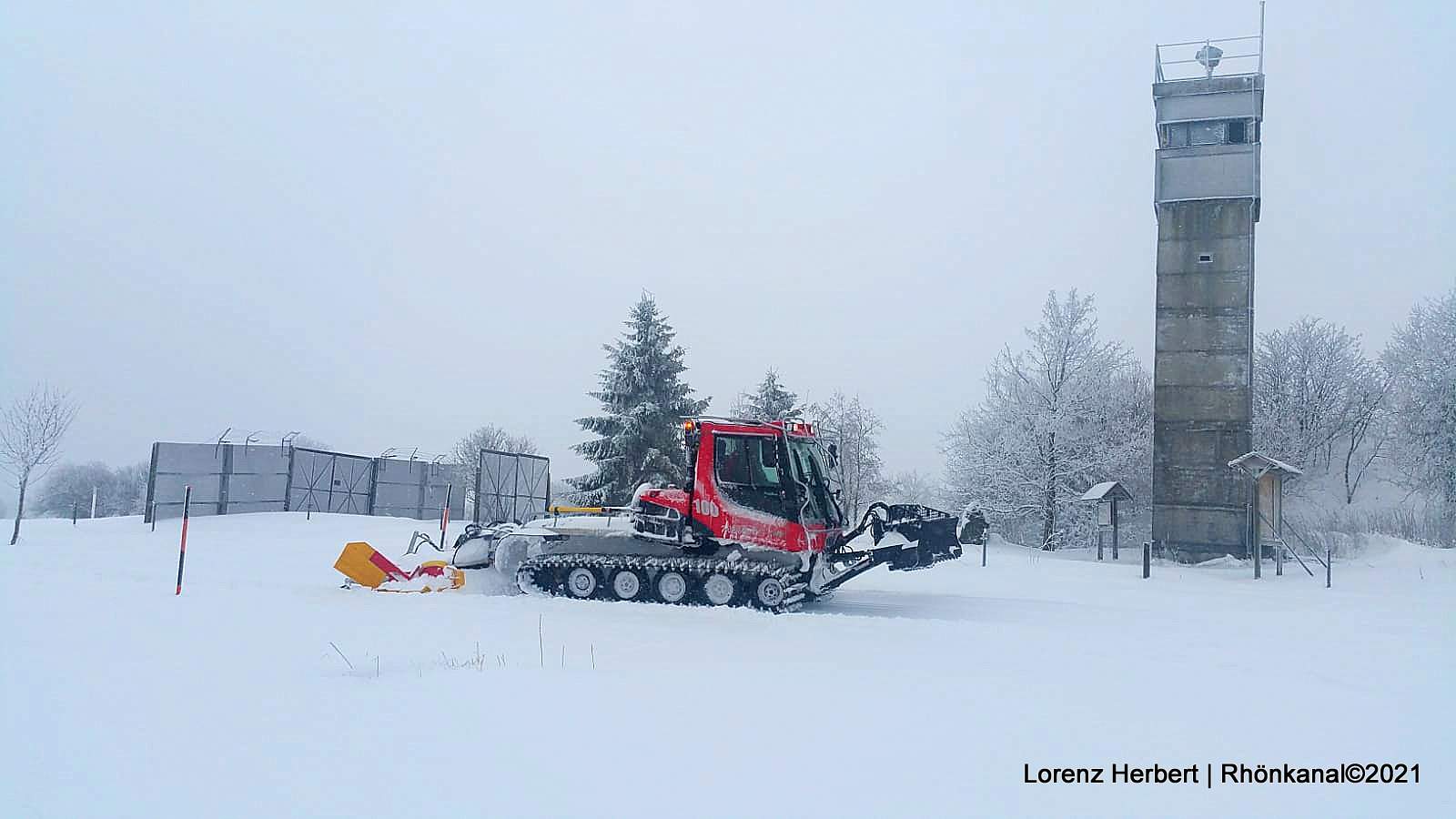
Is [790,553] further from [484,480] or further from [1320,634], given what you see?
[484,480]

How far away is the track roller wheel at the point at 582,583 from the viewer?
1320 centimetres

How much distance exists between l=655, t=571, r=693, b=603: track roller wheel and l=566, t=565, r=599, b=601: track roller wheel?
3.23ft

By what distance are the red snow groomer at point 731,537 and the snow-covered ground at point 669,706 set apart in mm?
797

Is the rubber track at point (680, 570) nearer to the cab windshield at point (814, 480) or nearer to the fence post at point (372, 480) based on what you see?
the cab windshield at point (814, 480)

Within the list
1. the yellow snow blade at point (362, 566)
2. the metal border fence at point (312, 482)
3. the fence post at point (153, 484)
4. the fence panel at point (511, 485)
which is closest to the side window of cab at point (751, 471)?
the yellow snow blade at point (362, 566)

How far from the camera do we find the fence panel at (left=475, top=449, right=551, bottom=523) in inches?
1127

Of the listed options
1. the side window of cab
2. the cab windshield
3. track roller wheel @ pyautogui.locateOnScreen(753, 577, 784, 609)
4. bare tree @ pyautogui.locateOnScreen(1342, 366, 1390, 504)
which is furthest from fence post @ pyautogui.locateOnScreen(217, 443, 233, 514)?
bare tree @ pyautogui.locateOnScreen(1342, 366, 1390, 504)

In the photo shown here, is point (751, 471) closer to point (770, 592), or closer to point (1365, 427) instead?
point (770, 592)

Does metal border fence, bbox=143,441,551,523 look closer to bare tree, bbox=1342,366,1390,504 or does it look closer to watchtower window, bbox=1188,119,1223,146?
watchtower window, bbox=1188,119,1223,146

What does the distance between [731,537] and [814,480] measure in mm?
1487

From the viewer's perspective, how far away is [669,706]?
6.43 meters

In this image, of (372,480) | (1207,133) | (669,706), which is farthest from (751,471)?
(372,480)

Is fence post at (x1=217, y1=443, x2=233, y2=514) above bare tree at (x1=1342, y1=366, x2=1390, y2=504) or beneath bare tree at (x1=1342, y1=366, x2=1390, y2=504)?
beneath

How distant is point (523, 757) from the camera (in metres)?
5.31
